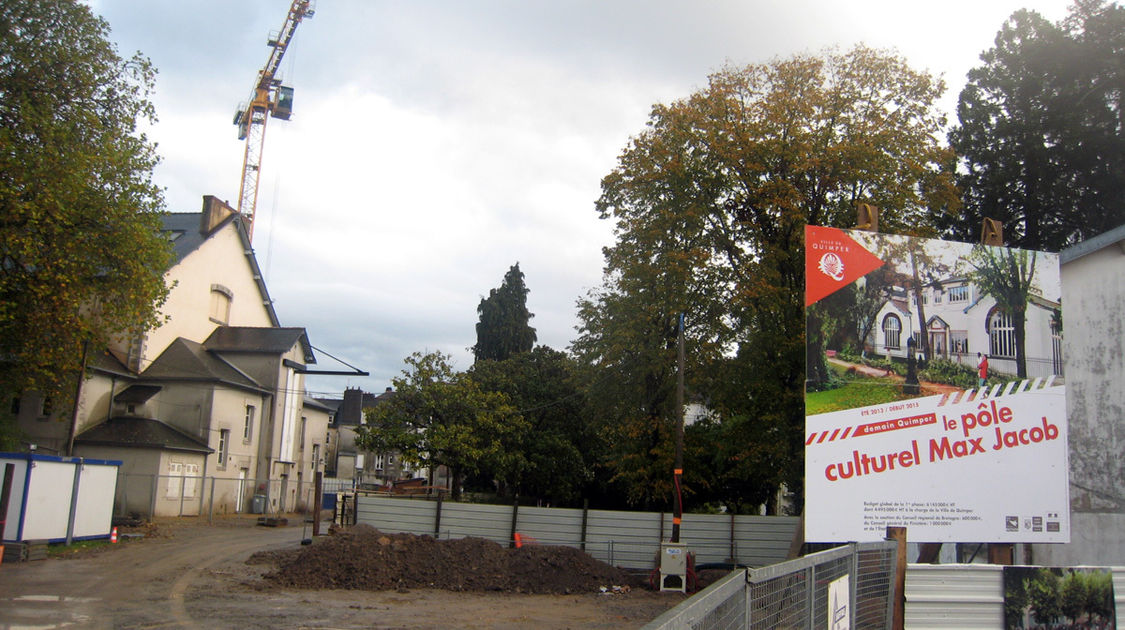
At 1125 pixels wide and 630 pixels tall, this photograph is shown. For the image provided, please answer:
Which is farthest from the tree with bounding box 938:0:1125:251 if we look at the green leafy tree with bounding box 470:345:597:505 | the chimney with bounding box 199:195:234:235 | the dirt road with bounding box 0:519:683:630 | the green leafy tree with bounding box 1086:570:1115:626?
the chimney with bounding box 199:195:234:235

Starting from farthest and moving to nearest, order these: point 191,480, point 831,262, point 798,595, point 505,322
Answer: point 505,322, point 191,480, point 831,262, point 798,595

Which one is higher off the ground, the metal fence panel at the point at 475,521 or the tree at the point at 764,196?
the tree at the point at 764,196

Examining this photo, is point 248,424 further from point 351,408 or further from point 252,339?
point 351,408

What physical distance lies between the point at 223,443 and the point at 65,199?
58.6ft

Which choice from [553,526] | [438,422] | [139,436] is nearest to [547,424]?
[438,422]

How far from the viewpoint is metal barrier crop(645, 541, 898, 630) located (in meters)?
3.39

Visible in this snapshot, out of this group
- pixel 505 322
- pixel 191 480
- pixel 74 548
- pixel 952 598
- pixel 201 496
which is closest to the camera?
pixel 952 598

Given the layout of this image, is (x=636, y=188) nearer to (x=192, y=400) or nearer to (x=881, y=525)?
(x=881, y=525)

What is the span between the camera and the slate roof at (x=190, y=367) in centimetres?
3906

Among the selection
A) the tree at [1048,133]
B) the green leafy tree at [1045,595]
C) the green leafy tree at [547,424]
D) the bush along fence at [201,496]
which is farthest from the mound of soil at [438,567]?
the tree at [1048,133]

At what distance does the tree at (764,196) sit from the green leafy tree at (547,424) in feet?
51.0

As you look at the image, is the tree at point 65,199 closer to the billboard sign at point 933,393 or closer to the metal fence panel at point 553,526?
the metal fence panel at point 553,526

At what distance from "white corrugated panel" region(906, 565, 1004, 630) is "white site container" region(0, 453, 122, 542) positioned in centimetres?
1993

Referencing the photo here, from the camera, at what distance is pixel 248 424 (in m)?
43.1
